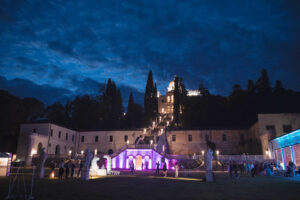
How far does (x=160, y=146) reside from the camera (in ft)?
136

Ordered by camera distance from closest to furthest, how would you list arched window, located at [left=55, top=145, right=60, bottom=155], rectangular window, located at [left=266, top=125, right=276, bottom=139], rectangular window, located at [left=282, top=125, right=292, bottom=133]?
1. rectangular window, located at [left=266, top=125, right=276, bottom=139]
2. rectangular window, located at [left=282, top=125, right=292, bottom=133]
3. arched window, located at [left=55, top=145, right=60, bottom=155]

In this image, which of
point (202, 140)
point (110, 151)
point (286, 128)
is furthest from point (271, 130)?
point (110, 151)

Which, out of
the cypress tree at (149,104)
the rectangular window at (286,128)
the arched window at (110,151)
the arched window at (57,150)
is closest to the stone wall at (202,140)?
the rectangular window at (286,128)

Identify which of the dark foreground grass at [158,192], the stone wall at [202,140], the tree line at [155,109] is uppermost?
the tree line at [155,109]

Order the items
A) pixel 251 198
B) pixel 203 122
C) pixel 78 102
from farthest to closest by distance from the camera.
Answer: pixel 78 102 < pixel 203 122 < pixel 251 198

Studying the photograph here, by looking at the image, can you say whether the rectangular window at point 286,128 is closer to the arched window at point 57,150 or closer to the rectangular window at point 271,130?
the rectangular window at point 271,130

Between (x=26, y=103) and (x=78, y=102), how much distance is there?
42.7 ft


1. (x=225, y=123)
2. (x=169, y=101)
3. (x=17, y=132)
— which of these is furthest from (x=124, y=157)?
(x=169, y=101)

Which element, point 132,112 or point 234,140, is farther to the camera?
point 132,112

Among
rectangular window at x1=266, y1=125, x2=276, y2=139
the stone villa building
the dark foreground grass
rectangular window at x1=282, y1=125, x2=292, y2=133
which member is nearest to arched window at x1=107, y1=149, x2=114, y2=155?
the stone villa building

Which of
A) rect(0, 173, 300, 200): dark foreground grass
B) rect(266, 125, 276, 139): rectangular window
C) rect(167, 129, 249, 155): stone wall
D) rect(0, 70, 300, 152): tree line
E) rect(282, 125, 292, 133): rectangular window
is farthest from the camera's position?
rect(0, 70, 300, 152): tree line

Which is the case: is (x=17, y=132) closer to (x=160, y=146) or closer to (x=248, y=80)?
(x=160, y=146)

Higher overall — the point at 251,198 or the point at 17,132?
the point at 17,132

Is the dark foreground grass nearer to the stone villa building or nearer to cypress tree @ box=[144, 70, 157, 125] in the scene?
the stone villa building
